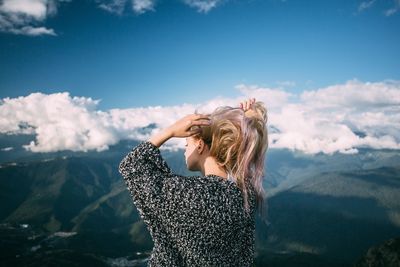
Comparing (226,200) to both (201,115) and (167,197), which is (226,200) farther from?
(201,115)

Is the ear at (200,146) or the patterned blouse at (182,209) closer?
the patterned blouse at (182,209)

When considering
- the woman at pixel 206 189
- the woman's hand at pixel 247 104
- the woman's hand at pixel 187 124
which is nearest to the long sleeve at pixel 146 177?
the woman at pixel 206 189

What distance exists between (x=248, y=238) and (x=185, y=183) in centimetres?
112

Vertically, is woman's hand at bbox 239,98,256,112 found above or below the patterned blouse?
above

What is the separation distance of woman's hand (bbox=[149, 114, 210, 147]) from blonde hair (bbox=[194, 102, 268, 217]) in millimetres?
119

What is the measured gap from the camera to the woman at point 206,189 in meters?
3.16

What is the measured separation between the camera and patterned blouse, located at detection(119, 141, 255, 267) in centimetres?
314

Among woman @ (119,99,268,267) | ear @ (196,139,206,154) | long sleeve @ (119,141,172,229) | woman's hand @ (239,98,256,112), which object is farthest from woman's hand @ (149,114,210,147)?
woman's hand @ (239,98,256,112)

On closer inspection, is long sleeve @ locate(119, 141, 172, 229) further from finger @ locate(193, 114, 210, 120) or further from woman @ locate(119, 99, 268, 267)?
finger @ locate(193, 114, 210, 120)

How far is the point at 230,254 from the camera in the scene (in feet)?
11.6

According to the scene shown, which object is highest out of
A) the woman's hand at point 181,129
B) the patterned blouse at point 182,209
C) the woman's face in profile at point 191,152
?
the woman's hand at point 181,129

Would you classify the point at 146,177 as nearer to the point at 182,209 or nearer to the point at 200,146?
the point at 182,209

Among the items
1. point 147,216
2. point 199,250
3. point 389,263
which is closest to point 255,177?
point 199,250

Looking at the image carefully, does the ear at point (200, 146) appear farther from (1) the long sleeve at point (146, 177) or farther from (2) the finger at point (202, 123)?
(1) the long sleeve at point (146, 177)
